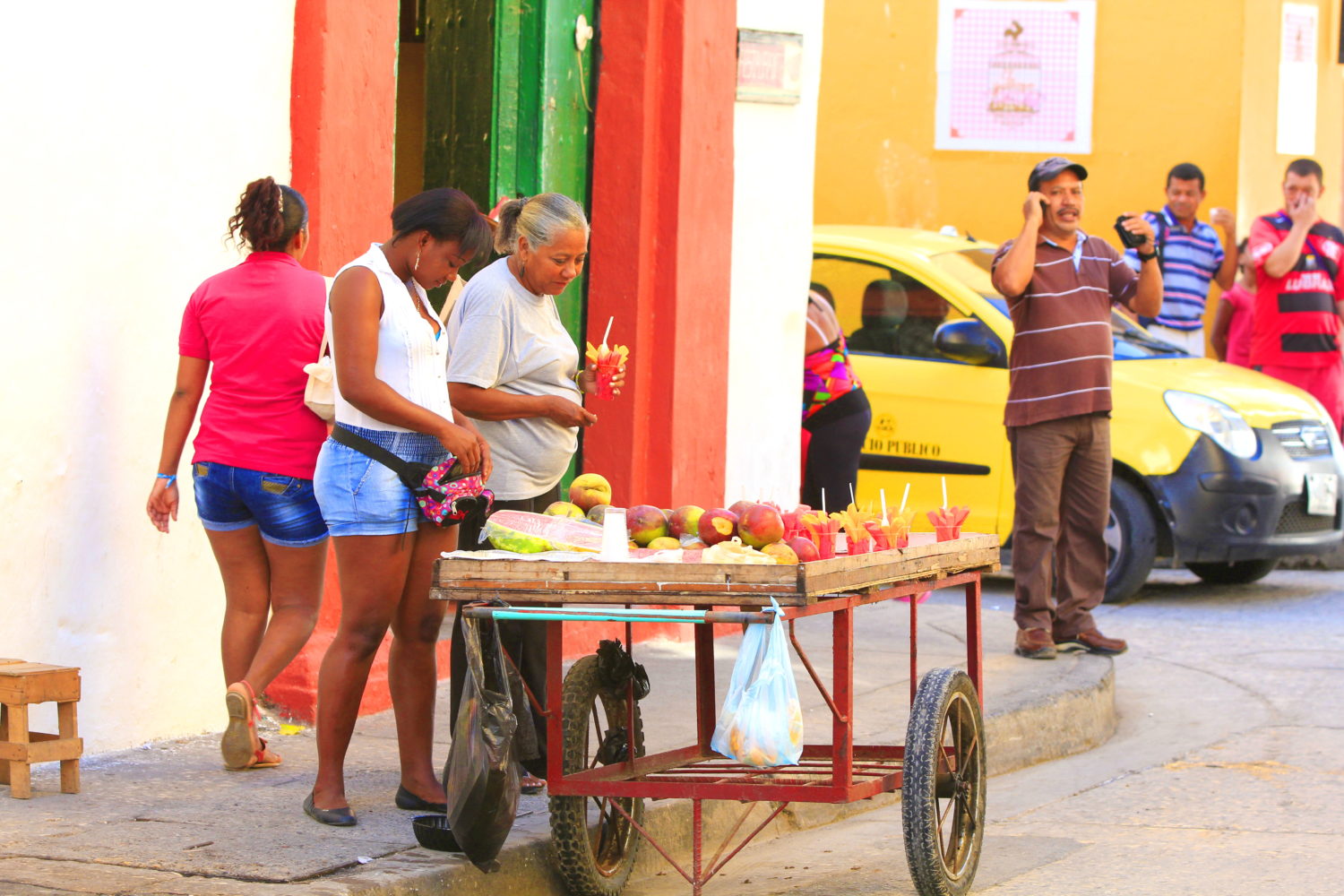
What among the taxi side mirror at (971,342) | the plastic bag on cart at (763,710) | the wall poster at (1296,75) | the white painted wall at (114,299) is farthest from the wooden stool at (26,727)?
the wall poster at (1296,75)

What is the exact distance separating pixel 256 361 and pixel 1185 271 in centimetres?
878

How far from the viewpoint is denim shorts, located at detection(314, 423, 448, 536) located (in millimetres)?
4605

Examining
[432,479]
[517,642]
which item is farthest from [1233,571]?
[432,479]

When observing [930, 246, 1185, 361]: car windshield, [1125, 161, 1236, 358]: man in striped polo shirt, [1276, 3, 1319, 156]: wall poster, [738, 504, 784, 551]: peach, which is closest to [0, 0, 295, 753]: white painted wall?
[738, 504, 784, 551]: peach

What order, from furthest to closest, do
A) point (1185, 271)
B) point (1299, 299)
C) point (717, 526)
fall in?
point (1185, 271) < point (1299, 299) < point (717, 526)

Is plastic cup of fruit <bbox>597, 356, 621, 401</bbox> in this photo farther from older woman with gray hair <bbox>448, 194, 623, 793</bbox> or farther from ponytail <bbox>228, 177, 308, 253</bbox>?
ponytail <bbox>228, 177, 308, 253</bbox>

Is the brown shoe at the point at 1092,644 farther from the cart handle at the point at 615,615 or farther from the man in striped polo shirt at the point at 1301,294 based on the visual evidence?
the man in striped polo shirt at the point at 1301,294

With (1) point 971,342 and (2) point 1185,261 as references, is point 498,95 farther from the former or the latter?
(2) point 1185,261

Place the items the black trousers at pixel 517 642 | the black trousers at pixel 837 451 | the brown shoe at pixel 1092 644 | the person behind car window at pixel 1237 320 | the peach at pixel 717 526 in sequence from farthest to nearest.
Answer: the person behind car window at pixel 1237 320
the black trousers at pixel 837 451
the brown shoe at pixel 1092 644
the black trousers at pixel 517 642
the peach at pixel 717 526

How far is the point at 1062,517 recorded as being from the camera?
26.5ft

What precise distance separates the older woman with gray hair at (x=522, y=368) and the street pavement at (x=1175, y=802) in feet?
3.51

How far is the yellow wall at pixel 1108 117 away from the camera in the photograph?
14742mm

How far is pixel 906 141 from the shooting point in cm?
1529

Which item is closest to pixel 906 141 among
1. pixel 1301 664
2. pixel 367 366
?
pixel 1301 664
